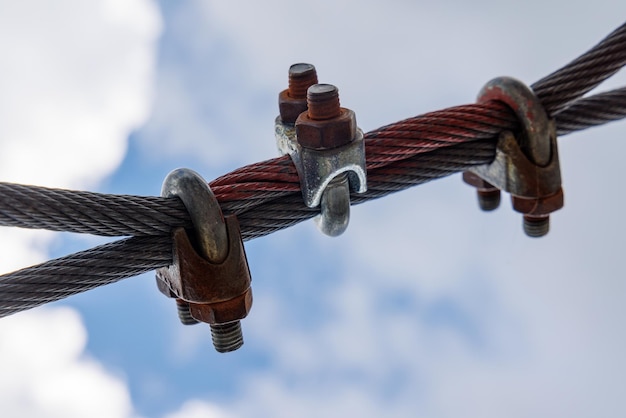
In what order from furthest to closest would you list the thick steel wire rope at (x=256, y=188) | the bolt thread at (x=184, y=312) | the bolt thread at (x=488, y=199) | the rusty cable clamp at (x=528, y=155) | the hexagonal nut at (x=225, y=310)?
the bolt thread at (x=488, y=199) < the rusty cable clamp at (x=528, y=155) < the bolt thread at (x=184, y=312) < the hexagonal nut at (x=225, y=310) < the thick steel wire rope at (x=256, y=188)

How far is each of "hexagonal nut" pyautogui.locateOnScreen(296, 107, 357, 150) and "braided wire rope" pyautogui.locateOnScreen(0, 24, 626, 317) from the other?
0.08m

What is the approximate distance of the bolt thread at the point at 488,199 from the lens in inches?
106

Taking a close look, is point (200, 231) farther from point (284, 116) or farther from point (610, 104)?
point (610, 104)

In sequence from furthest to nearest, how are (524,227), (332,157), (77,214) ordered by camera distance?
(524,227)
(332,157)
(77,214)

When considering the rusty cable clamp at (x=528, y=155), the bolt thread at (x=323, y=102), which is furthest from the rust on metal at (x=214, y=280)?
the rusty cable clamp at (x=528, y=155)

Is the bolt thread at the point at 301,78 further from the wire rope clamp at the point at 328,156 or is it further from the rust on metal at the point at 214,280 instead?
the rust on metal at the point at 214,280

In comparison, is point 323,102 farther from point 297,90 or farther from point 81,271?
point 81,271

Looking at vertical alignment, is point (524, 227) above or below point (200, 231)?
below

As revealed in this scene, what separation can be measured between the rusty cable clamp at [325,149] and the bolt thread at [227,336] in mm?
272

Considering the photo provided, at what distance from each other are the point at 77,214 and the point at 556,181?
105cm

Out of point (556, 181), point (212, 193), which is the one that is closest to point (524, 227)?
point (556, 181)

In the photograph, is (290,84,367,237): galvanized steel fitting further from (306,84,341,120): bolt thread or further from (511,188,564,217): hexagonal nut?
(511,188,564,217): hexagonal nut

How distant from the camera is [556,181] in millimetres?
2490

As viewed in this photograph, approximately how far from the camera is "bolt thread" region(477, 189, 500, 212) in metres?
2.70
